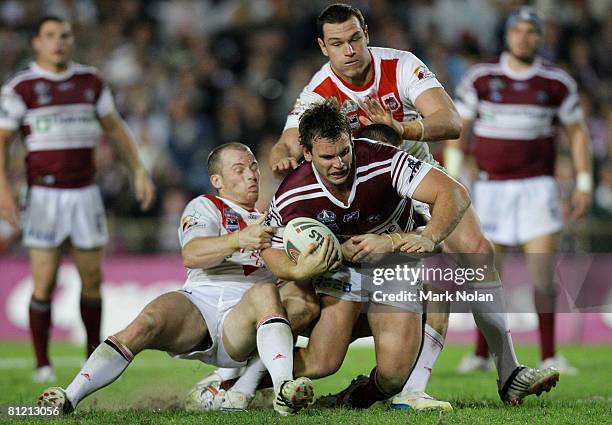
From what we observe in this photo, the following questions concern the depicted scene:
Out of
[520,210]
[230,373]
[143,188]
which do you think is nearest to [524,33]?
[520,210]

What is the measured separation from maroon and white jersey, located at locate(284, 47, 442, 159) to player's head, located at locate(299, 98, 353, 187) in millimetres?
773

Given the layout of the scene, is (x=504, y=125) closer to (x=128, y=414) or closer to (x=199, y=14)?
(x=128, y=414)

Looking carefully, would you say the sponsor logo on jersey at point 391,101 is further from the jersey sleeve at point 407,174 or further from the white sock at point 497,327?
the white sock at point 497,327

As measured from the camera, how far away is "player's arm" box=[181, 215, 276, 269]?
5.89 meters

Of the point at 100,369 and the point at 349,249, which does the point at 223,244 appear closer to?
the point at 349,249

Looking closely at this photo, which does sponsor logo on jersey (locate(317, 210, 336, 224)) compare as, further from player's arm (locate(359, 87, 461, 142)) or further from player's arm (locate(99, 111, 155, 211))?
player's arm (locate(99, 111, 155, 211))

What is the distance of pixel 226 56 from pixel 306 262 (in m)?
10.0

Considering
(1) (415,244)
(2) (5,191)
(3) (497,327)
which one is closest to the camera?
(1) (415,244)

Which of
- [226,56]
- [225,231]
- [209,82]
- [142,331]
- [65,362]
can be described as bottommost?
[65,362]

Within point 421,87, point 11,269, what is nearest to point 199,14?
point 11,269

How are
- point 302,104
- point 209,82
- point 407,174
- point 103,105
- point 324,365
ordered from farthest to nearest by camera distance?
point 209,82 → point 103,105 → point 302,104 → point 324,365 → point 407,174

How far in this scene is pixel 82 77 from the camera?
9.08m

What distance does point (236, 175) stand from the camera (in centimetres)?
661

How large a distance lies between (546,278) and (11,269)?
21.5 ft
